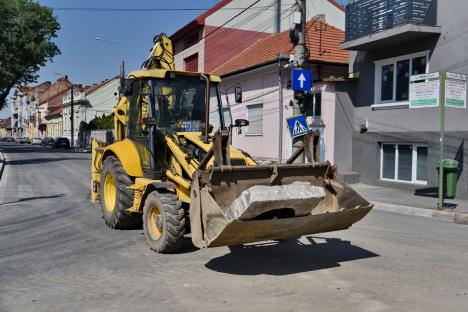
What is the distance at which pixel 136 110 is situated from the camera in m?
8.49

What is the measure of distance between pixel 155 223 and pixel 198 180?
1409 mm

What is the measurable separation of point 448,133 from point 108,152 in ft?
30.6

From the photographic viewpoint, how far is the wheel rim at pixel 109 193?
9062 mm

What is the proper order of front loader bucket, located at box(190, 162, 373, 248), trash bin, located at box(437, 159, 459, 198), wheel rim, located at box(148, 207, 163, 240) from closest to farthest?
front loader bucket, located at box(190, 162, 373, 248)
wheel rim, located at box(148, 207, 163, 240)
trash bin, located at box(437, 159, 459, 198)

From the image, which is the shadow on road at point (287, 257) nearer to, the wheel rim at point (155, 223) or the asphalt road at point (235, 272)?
the asphalt road at point (235, 272)

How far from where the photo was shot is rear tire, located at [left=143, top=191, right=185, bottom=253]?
6562 mm

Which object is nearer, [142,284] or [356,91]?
[142,284]

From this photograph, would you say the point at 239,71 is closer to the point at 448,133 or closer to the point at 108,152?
the point at 448,133

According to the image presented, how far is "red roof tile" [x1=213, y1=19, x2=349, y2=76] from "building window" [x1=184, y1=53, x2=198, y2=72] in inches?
171

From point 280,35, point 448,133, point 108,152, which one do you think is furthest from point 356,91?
point 108,152

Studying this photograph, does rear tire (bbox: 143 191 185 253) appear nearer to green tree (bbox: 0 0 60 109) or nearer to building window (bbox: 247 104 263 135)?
building window (bbox: 247 104 263 135)

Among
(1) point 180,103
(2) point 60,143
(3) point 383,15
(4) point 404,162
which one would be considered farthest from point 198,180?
(2) point 60,143

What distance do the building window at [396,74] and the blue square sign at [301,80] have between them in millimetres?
4063

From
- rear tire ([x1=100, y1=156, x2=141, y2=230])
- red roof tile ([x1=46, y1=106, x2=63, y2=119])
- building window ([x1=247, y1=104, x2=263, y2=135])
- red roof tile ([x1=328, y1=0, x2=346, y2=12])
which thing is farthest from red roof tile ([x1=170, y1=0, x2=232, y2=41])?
red roof tile ([x1=46, y1=106, x2=63, y2=119])
